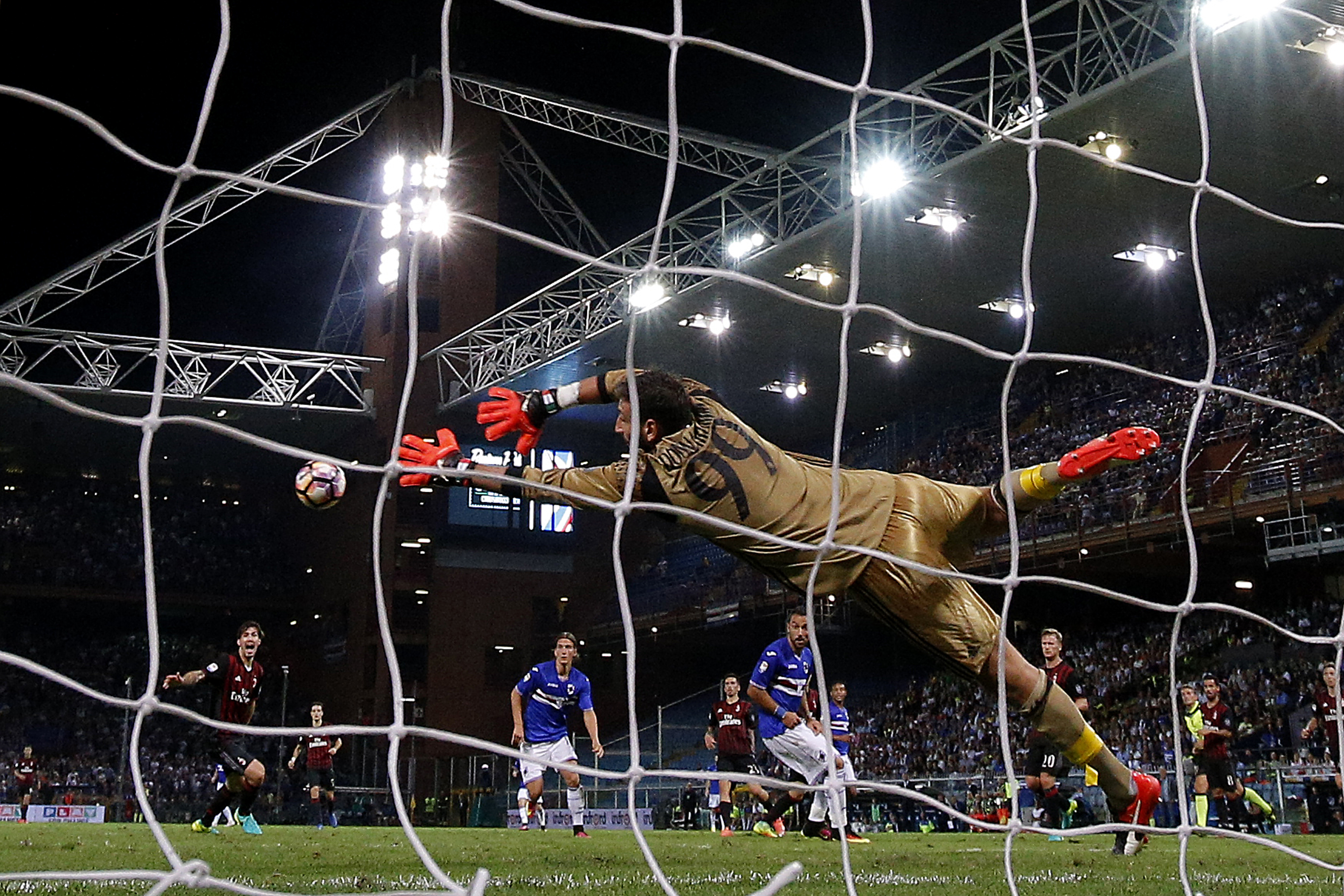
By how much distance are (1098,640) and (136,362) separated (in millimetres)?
16627

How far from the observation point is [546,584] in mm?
30969

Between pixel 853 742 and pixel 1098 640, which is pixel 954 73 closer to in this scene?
pixel 1098 640

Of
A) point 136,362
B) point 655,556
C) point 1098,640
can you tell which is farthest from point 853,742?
point 136,362

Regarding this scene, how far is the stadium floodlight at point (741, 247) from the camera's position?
19.3 meters

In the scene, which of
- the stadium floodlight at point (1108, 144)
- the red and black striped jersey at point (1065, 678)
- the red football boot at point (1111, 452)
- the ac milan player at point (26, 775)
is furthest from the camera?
the ac milan player at point (26, 775)

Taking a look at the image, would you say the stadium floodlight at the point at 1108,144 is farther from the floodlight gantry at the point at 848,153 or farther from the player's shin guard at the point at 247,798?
the player's shin guard at the point at 247,798

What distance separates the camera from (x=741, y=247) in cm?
1947

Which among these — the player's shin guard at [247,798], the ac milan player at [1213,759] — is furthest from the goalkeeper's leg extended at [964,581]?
the ac milan player at [1213,759]

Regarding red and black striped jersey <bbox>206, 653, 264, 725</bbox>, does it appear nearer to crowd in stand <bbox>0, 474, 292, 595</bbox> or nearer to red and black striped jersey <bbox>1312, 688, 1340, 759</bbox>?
red and black striped jersey <bbox>1312, 688, 1340, 759</bbox>

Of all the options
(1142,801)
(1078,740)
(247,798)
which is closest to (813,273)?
(247,798)

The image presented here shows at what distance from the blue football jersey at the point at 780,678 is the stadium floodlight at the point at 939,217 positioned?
9203 millimetres

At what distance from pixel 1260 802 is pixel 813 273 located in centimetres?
982

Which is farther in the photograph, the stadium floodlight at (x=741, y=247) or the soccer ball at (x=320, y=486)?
the stadium floodlight at (x=741, y=247)

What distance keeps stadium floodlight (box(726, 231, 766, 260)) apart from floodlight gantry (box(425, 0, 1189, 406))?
0.15 meters
